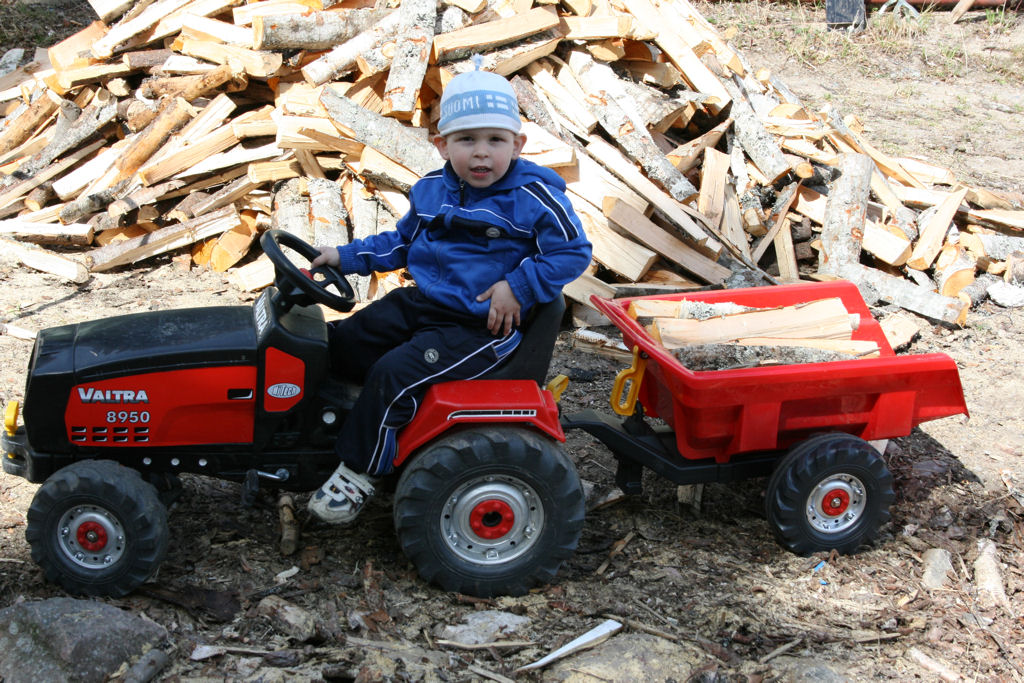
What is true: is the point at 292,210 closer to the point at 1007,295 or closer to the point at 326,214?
the point at 326,214

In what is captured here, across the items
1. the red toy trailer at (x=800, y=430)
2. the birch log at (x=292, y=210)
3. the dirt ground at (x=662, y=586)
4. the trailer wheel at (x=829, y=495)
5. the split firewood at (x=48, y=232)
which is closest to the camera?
the dirt ground at (x=662, y=586)

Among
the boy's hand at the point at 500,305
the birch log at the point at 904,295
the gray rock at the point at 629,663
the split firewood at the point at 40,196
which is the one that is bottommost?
the gray rock at the point at 629,663

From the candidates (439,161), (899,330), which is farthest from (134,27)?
→ (899,330)

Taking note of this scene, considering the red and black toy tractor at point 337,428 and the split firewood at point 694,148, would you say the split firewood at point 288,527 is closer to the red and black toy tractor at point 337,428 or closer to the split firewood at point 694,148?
the red and black toy tractor at point 337,428

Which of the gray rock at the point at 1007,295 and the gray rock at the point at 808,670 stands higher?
the gray rock at the point at 1007,295

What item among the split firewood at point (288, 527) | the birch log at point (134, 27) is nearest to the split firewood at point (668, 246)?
the split firewood at point (288, 527)

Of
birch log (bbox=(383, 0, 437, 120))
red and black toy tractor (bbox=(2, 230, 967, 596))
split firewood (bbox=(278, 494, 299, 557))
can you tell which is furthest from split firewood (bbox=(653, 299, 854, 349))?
birch log (bbox=(383, 0, 437, 120))

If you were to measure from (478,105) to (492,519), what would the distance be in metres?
1.55

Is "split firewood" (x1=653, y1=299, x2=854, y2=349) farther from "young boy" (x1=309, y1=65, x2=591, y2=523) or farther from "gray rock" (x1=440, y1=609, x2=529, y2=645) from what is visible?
"gray rock" (x1=440, y1=609, x2=529, y2=645)

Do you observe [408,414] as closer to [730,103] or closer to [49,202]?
[730,103]

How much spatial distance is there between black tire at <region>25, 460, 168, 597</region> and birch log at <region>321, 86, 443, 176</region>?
349 cm

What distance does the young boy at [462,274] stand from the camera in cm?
322

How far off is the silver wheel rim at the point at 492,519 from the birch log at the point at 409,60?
3.64 metres

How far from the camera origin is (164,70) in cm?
764
